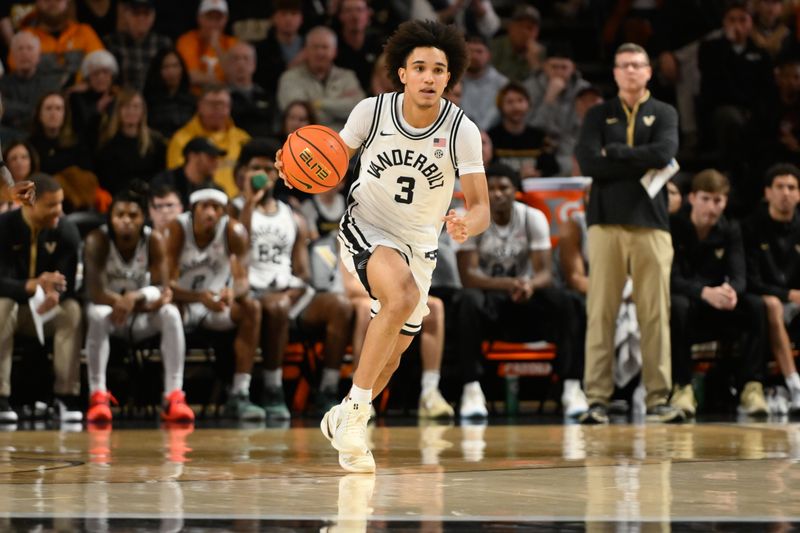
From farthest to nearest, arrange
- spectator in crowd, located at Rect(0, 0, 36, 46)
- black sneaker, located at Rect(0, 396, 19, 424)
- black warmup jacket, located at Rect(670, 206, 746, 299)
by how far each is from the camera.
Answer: spectator in crowd, located at Rect(0, 0, 36, 46) → black warmup jacket, located at Rect(670, 206, 746, 299) → black sneaker, located at Rect(0, 396, 19, 424)

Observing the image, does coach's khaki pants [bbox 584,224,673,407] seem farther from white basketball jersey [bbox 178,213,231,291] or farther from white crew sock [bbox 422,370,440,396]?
white basketball jersey [bbox 178,213,231,291]

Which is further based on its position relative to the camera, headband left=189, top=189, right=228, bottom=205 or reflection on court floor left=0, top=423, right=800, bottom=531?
headband left=189, top=189, right=228, bottom=205

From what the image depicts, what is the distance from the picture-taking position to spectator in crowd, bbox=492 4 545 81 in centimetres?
1331

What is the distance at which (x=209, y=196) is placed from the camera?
9.68 metres

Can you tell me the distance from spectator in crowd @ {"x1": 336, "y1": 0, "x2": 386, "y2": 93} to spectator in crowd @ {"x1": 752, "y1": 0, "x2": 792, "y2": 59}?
3.64 metres

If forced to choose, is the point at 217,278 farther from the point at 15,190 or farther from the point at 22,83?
the point at 15,190

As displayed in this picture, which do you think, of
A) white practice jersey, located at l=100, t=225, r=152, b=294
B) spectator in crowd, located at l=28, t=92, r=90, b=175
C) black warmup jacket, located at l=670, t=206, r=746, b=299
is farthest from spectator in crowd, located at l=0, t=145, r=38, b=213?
black warmup jacket, located at l=670, t=206, r=746, b=299

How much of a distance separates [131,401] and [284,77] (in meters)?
3.71

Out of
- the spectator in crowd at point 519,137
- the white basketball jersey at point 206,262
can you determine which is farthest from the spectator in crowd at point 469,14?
the white basketball jersey at point 206,262

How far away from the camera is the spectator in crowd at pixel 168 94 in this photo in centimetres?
1188

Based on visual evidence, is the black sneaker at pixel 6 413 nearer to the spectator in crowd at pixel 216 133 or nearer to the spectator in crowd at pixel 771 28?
the spectator in crowd at pixel 216 133

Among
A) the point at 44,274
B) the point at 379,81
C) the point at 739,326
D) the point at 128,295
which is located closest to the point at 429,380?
the point at 128,295

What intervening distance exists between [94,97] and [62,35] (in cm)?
97

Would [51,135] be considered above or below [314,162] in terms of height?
above
